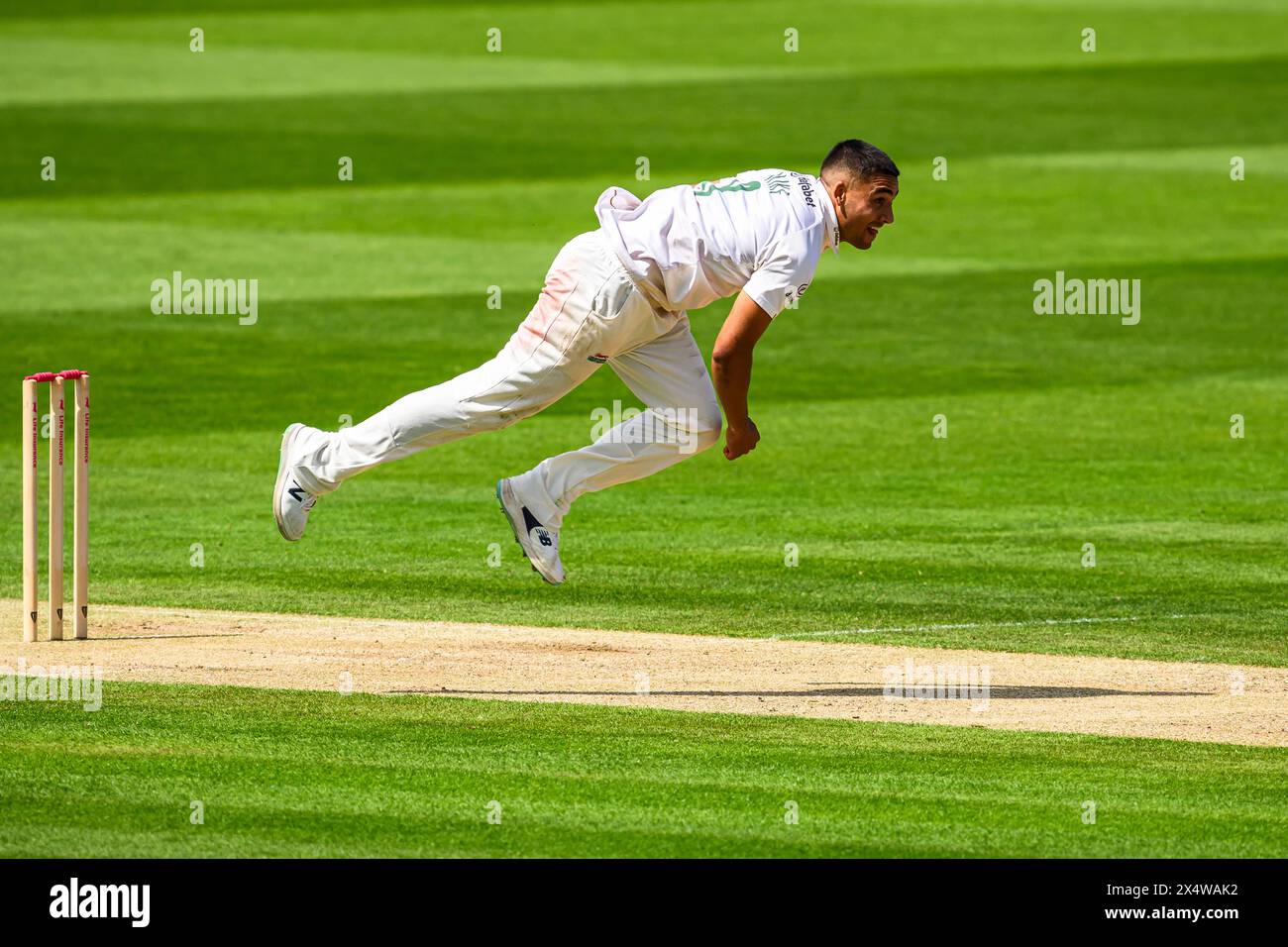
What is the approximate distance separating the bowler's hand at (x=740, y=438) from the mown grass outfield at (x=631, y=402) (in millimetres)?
1311

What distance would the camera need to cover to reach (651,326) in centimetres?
1074

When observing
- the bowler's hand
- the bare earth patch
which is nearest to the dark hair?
the bowler's hand

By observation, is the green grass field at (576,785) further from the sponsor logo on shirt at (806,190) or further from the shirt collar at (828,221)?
the sponsor logo on shirt at (806,190)

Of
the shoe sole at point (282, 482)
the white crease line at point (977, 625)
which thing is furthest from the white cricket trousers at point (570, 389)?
the white crease line at point (977, 625)

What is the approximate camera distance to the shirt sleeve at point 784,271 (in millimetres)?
10148

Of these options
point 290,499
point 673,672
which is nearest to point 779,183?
point 673,672

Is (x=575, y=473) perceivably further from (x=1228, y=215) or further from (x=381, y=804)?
(x=1228, y=215)

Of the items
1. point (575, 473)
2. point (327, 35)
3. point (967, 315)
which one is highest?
point (327, 35)

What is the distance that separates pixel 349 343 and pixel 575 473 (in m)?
11.9

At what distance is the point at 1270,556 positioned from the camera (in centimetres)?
1453

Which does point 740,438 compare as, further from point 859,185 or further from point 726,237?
point 859,185

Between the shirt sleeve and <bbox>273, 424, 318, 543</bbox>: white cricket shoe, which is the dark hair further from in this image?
<bbox>273, 424, 318, 543</bbox>: white cricket shoe
